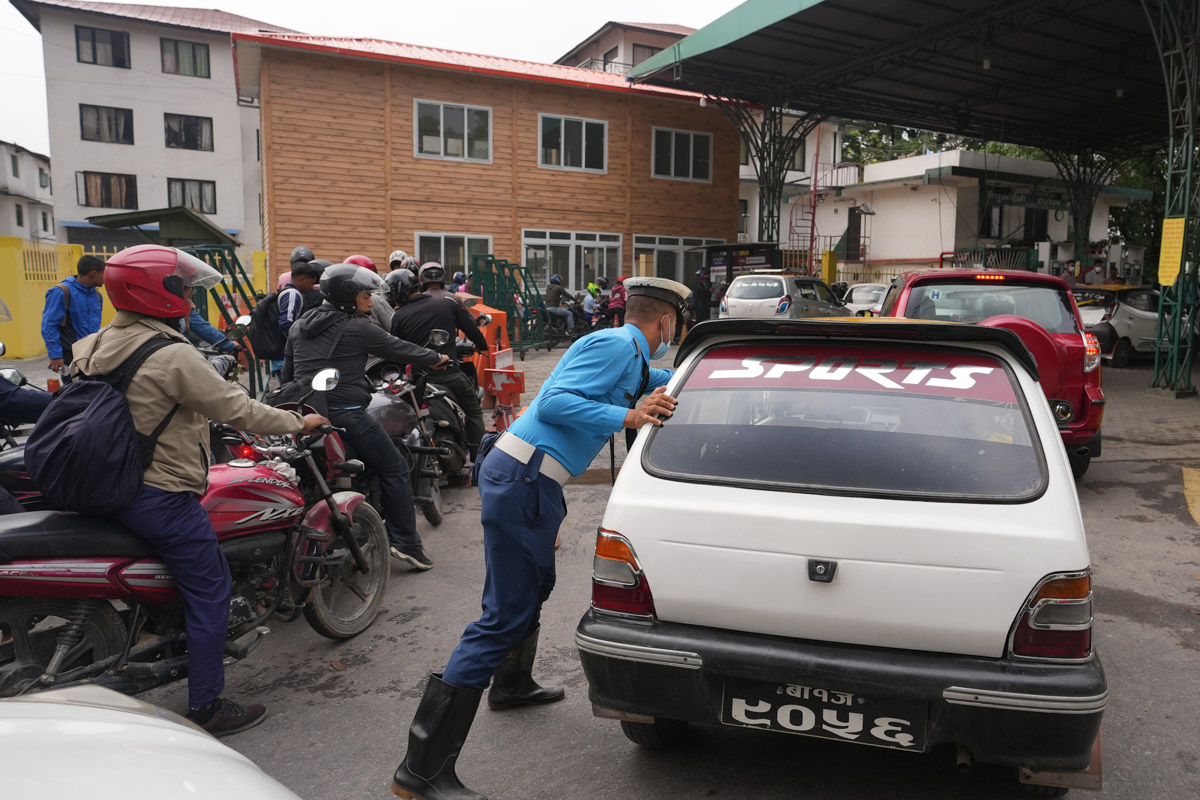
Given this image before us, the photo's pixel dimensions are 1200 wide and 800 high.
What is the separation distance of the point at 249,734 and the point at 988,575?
290cm

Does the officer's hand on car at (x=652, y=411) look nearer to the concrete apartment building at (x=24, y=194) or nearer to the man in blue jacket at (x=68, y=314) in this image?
the man in blue jacket at (x=68, y=314)

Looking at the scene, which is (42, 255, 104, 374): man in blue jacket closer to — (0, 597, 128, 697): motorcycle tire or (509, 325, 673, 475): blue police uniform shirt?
(0, 597, 128, 697): motorcycle tire

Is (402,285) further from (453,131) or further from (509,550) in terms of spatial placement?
(453,131)

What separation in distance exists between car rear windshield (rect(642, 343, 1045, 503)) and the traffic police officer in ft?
0.66

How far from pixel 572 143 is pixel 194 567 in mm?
22774

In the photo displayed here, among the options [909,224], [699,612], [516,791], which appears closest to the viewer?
[699,612]

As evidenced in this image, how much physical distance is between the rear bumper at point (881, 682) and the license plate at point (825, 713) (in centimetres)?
3

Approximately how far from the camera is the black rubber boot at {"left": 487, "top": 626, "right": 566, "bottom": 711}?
3.70 meters

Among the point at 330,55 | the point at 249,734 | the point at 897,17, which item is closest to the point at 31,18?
the point at 330,55

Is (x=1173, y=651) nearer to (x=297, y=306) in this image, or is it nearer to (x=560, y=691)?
(x=560, y=691)

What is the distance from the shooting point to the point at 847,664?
250 cm

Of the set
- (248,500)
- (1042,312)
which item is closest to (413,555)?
(248,500)

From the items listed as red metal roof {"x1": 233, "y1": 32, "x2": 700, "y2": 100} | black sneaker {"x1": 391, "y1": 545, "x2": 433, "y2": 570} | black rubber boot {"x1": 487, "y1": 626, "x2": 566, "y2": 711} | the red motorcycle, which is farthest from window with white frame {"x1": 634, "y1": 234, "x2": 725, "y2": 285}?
black rubber boot {"x1": 487, "y1": 626, "x2": 566, "y2": 711}

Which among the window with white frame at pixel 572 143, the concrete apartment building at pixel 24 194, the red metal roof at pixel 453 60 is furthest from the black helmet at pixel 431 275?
the concrete apartment building at pixel 24 194
